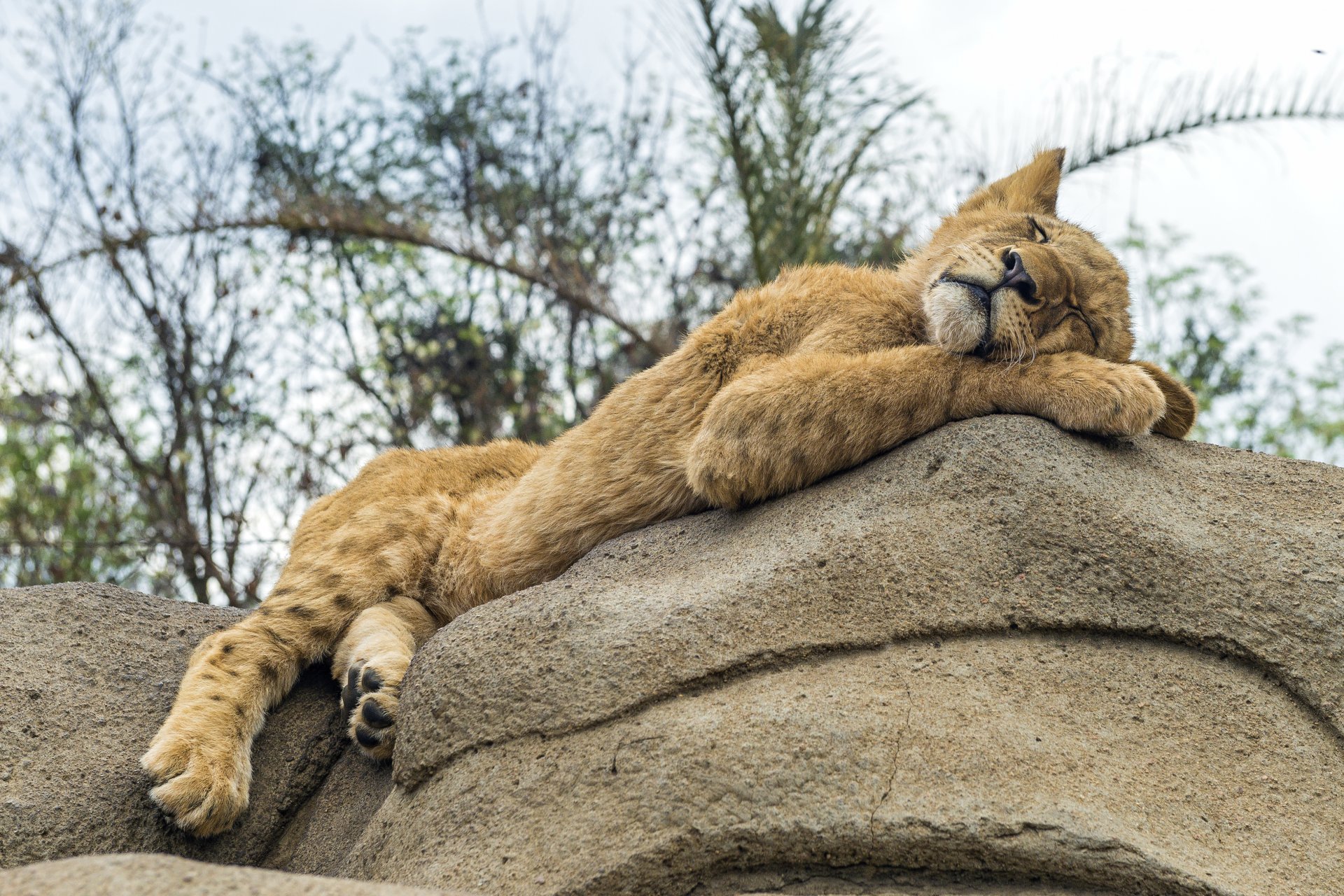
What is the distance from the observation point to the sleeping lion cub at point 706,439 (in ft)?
15.8

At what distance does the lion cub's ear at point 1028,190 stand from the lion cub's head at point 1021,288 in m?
0.01

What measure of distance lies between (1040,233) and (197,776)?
422 cm

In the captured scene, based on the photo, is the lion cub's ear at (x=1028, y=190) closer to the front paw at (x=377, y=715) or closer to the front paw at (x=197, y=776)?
the front paw at (x=377, y=715)

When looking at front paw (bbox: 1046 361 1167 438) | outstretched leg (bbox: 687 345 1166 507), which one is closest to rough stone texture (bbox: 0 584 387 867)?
outstretched leg (bbox: 687 345 1166 507)

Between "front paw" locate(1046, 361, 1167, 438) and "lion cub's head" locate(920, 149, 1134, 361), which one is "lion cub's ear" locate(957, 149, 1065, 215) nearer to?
"lion cub's head" locate(920, 149, 1134, 361)

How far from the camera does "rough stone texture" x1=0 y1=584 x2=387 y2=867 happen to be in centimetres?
463

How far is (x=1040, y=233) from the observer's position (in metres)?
5.69

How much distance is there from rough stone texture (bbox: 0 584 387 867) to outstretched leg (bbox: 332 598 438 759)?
194 mm

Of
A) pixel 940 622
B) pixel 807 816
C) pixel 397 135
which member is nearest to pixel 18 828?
pixel 807 816

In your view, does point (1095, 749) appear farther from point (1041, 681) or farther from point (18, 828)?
point (18, 828)

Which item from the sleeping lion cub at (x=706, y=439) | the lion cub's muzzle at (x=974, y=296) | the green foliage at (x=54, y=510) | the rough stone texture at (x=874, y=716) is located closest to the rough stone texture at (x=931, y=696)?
the rough stone texture at (x=874, y=716)

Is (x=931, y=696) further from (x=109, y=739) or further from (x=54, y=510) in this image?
(x=54, y=510)

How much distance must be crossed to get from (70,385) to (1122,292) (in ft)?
33.2

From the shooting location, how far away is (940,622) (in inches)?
163
